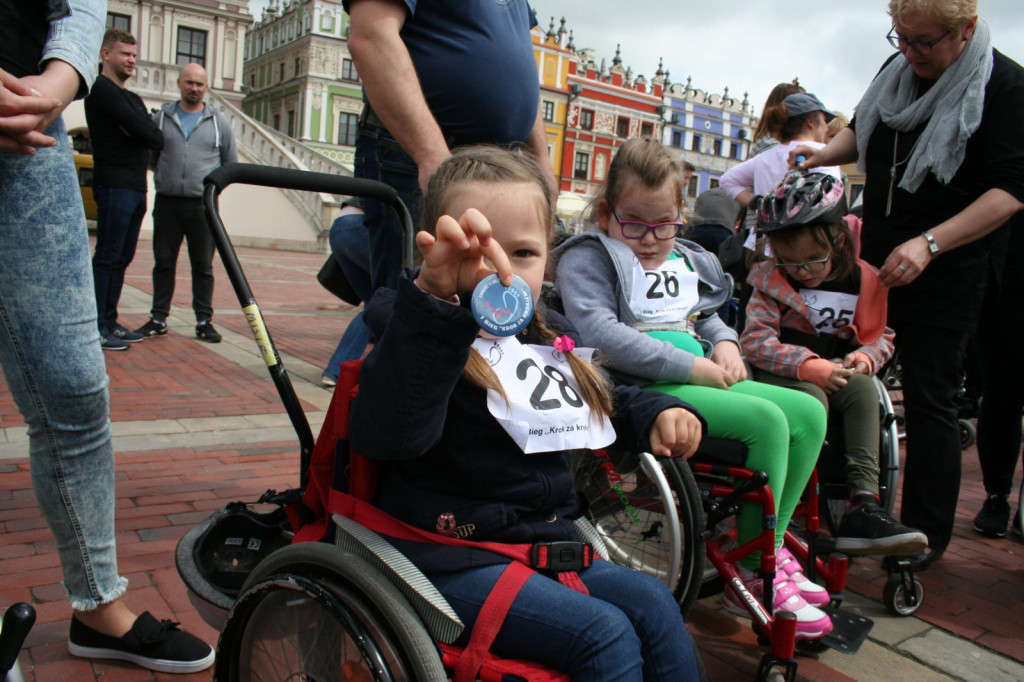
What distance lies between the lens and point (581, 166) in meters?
57.1

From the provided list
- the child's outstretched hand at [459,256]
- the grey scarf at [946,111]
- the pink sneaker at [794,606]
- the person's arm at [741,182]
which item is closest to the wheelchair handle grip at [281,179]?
the child's outstretched hand at [459,256]

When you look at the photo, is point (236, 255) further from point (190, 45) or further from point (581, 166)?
point (581, 166)

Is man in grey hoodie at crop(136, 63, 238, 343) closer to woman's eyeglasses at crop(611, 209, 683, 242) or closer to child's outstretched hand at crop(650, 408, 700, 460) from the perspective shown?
woman's eyeglasses at crop(611, 209, 683, 242)

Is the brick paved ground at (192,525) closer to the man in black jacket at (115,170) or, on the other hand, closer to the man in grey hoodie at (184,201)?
the man in black jacket at (115,170)

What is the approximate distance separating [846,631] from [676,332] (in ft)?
3.18

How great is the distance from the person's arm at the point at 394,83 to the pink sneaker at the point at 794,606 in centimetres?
144

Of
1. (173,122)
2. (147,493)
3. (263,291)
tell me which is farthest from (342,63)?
(147,493)

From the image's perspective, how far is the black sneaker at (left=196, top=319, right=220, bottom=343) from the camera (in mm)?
6488

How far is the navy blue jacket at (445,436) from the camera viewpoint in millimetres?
1272

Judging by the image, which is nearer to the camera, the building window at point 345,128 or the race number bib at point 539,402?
the race number bib at point 539,402

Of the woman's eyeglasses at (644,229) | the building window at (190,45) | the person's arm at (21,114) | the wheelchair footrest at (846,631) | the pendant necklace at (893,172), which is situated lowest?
the wheelchair footrest at (846,631)

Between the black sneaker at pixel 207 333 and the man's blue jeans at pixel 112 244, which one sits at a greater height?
the man's blue jeans at pixel 112 244

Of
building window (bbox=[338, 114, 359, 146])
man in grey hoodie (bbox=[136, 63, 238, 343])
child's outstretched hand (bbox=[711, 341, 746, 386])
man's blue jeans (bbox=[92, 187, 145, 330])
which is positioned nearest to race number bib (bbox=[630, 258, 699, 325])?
child's outstretched hand (bbox=[711, 341, 746, 386])

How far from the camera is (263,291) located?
35.4 ft
